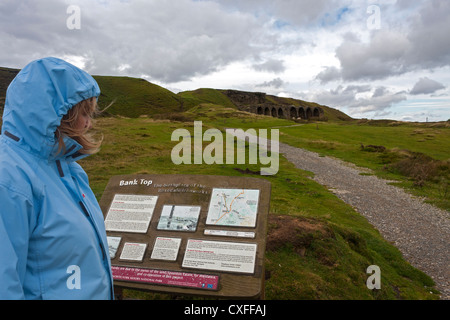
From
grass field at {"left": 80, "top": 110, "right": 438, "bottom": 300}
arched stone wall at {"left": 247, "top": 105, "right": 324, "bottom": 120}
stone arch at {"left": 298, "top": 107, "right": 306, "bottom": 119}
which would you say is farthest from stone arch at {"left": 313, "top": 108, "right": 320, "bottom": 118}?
grass field at {"left": 80, "top": 110, "right": 438, "bottom": 300}

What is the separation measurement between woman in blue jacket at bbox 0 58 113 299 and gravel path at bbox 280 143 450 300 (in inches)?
310

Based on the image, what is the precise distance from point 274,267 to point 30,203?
5033 mm

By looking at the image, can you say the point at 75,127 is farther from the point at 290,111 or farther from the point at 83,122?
the point at 290,111

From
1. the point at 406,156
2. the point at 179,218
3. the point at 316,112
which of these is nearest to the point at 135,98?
the point at 316,112

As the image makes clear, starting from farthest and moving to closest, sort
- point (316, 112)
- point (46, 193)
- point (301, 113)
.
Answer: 1. point (301, 113)
2. point (316, 112)
3. point (46, 193)

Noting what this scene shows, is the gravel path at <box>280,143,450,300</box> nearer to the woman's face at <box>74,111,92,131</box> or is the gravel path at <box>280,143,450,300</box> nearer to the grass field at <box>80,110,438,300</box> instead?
the grass field at <box>80,110,438,300</box>

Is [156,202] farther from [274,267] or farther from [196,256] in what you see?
[274,267]

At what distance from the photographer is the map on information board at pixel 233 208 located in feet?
15.4

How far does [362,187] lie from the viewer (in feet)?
56.2

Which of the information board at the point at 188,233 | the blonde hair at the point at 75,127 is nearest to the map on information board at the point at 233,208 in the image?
the information board at the point at 188,233

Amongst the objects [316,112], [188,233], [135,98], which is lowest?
[188,233]

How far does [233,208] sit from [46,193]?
298 centimetres

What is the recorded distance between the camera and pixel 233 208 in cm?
484
